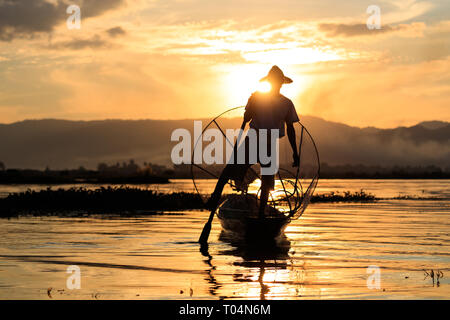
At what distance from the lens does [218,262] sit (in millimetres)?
14000

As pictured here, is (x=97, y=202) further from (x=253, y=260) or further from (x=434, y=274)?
(x=434, y=274)

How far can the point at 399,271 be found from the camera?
12.9 metres

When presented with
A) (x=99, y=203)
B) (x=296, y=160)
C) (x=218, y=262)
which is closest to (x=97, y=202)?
(x=99, y=203)

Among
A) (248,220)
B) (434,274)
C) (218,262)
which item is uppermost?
(248,220)

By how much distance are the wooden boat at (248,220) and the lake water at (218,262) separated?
0.38 metres

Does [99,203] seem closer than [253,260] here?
No

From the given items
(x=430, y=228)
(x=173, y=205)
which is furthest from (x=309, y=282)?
(x=173, y=205)

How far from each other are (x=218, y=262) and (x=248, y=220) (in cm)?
378

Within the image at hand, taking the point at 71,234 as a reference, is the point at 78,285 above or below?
below

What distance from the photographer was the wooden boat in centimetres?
1753

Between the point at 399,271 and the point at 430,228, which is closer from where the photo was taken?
the point at 399,271
